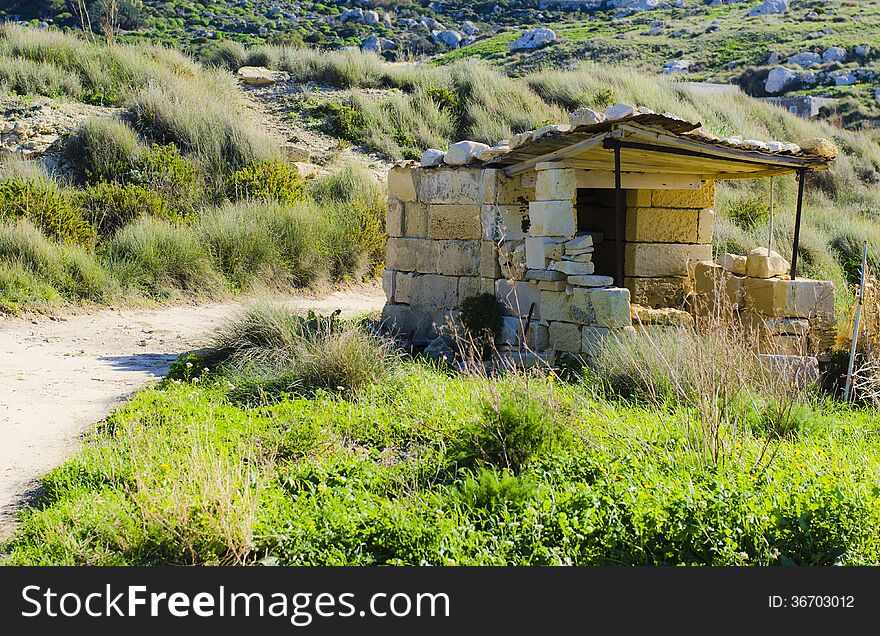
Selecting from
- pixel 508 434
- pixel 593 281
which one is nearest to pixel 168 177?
pixel 593 281

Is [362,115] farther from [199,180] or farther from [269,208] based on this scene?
[269,208]

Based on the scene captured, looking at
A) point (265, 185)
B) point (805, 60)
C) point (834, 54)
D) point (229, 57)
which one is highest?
point (834, 54)

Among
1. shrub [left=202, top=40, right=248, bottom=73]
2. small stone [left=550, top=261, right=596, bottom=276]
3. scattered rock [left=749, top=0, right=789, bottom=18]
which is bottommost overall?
small stone [left=550, top=261, right=596, bottom=276]

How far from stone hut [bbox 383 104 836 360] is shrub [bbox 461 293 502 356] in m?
0.11

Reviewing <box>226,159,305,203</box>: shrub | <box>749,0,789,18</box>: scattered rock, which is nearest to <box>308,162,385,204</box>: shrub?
<box>226,159,305,203</box>: shrub

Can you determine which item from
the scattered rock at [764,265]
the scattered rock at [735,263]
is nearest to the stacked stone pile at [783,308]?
the scattered rock at [764,265]

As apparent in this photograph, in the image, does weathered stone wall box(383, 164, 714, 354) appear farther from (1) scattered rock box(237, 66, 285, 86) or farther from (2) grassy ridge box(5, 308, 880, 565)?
(1) scattered rock box(237, 66, 285, 86)

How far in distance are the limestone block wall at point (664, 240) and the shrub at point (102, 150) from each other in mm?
9693

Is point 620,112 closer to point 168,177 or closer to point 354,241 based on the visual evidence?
point 354,241

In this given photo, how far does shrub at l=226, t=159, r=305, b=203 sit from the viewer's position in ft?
51.3

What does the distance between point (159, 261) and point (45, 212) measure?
2.02 m

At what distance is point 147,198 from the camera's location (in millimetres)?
14516

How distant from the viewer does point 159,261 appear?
12625mm

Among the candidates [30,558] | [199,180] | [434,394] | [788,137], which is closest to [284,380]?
[434,394]
